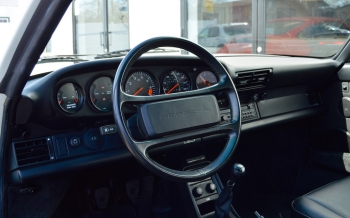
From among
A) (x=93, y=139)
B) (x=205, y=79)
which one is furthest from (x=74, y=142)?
(x=205, y=79)

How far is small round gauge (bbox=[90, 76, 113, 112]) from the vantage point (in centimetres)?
215

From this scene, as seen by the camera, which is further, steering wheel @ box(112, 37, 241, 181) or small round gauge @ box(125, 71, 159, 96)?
small round gauge @ box(125, 71, 159, 96)

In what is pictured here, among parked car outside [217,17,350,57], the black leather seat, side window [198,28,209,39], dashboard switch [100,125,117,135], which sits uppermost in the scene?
side window [198,28,209,39]

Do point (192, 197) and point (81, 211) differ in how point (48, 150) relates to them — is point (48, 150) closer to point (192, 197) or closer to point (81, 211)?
point (81, 211)

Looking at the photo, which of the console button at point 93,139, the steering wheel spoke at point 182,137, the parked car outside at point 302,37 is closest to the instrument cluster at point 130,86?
the console button at point 93,139

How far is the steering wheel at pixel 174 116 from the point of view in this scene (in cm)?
170

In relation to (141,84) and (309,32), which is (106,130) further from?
(309,32)

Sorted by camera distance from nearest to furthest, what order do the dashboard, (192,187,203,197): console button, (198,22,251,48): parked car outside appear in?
1. the dashboard
2. (192,187,203,197): console button
3. (198,22,251,48): parked car outside

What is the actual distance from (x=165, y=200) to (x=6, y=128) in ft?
4.23

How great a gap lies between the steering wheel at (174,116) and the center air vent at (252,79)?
0.65 metres

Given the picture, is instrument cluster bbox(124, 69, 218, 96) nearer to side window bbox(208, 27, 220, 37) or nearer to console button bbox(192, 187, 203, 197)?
console button bbox(192, 187, 203, 197)

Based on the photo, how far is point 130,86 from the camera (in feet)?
7.16

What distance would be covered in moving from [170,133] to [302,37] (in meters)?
3.02

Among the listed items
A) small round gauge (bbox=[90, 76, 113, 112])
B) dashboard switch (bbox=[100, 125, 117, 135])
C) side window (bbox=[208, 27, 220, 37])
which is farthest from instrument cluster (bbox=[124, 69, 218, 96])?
side window (bbox=[208, 27, 220, 37])
